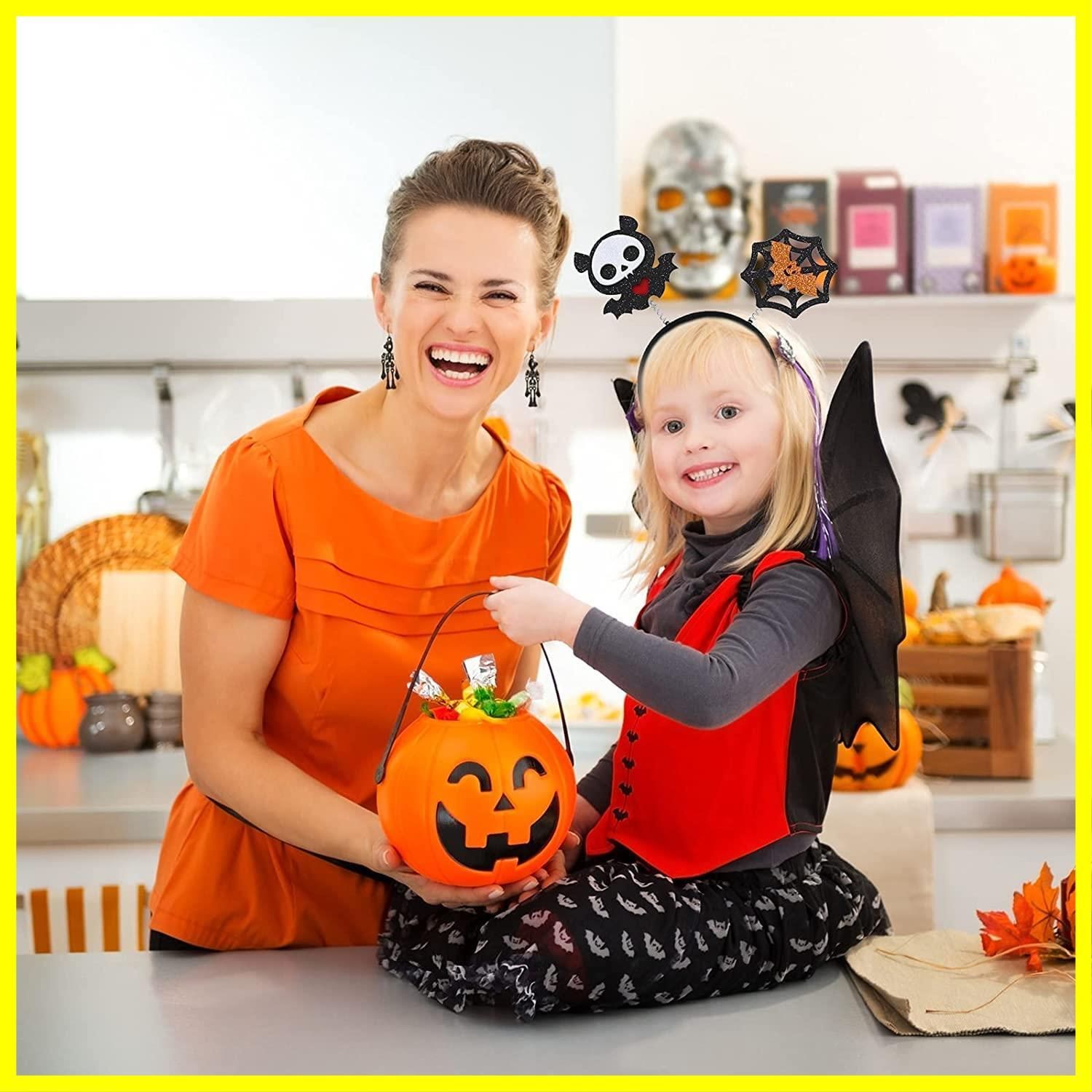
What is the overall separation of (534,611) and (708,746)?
22 cm

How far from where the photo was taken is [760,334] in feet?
4.11

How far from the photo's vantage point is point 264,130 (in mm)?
2402

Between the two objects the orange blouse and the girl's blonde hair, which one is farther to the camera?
the orange blouse

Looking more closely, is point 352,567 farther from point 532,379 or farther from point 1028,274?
point 1028,274

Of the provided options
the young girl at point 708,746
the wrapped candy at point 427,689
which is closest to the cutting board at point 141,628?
the young girl at point 708,746

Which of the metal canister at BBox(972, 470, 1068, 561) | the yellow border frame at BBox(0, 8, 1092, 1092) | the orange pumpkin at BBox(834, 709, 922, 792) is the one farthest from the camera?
the metal canister at BBox(972, 470, 1068, 561)

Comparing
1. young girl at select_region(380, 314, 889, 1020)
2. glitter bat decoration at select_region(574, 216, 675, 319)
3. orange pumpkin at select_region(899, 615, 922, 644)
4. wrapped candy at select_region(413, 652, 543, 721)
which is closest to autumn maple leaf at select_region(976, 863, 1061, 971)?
young girl at select_region(380, 314, 889, 1020)

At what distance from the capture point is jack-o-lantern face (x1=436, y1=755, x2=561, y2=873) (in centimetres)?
112

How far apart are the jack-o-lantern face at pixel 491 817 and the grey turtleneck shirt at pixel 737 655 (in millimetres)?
122

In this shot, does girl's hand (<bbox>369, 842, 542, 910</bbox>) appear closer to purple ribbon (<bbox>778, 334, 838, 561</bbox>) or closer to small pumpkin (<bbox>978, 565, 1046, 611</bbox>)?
purple ribbon (<bbox>778, 334, 838, 561</bbox>)

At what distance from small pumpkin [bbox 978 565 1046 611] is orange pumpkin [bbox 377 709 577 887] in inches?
66.1

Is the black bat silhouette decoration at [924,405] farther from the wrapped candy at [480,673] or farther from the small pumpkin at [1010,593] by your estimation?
the wrapped candy at [480,673]

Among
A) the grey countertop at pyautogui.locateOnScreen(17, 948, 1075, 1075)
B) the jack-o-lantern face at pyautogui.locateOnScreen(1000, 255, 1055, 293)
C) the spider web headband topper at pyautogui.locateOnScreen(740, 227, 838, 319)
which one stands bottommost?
the grey countertop at pyautogui.locateOnScreen(17, 948, 1075, 1075)

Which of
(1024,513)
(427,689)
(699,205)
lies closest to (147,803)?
(427,689)
